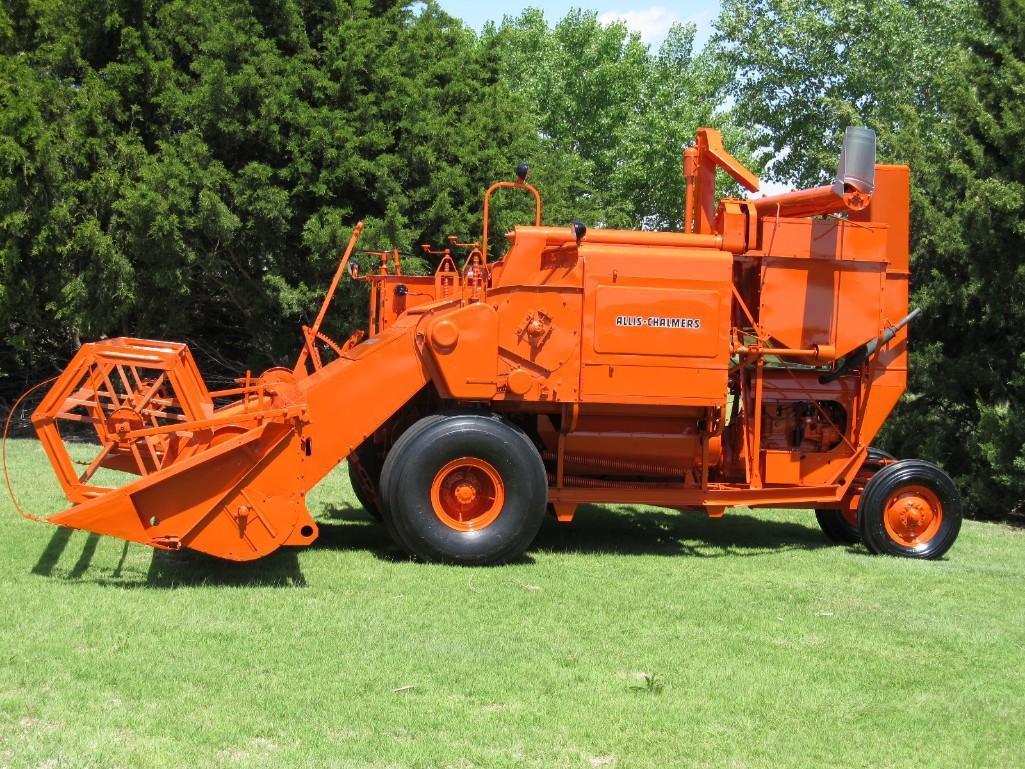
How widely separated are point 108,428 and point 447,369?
7.72 feet

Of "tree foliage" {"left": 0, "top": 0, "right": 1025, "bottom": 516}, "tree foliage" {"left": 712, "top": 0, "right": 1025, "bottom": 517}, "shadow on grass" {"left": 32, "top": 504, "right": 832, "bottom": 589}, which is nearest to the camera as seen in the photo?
"shadow on grass" {"left": 32, "top": 504, "right": 832, "bottom": 589}

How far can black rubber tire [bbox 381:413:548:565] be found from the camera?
763 cm

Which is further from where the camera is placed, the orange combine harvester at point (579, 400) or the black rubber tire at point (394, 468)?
the black rubber tire at point (394, 468)

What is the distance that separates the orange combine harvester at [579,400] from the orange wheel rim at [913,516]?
0.02 metres

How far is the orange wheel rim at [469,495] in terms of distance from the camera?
7.80 metres

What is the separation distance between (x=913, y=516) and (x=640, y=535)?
2294 mm

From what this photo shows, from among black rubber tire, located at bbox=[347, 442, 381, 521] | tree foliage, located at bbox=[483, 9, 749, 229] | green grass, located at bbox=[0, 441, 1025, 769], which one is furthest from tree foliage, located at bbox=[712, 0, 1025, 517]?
tree foliage, located at bbox=[483, 9, 749, 229]

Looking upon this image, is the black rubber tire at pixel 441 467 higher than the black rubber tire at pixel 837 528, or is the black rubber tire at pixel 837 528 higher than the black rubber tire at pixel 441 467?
the black rubber tire at pixel 441 467

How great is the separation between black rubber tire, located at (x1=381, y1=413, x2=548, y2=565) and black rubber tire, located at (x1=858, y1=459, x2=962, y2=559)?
2806mm

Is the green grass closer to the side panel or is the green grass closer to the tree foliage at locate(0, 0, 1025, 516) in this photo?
the side panel

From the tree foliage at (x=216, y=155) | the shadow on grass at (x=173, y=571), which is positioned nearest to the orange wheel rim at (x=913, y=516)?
the shadow on grass at (x=173, y=571)

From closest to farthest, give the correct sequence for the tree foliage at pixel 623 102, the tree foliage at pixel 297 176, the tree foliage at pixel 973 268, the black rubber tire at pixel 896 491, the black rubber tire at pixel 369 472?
the black rubber tire at pixel 896 491, the black rubber tire at pixel 369 472, the tree foliage at pixel 973 268, the tree foliage at pixel 297 176, the tree foliage at pixel 623 102

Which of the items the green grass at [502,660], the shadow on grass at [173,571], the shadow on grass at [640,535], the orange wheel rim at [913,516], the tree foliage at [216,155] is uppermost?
the tree foliage at [216,155]

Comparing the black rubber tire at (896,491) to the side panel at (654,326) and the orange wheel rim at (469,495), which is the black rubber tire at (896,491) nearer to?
the side panel at (654,326)
